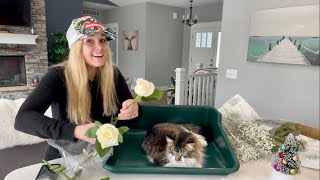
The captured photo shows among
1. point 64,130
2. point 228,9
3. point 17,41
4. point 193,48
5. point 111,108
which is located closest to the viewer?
point 228,9

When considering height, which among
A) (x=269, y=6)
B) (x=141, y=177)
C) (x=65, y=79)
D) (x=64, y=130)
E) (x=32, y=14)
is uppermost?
(x=32, y=14)

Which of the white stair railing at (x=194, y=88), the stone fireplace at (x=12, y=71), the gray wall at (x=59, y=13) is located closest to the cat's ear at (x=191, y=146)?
the white stair railing at (x=194, y=88)

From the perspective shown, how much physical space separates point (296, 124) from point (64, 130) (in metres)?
0.62

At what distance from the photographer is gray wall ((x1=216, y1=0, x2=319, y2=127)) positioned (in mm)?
405

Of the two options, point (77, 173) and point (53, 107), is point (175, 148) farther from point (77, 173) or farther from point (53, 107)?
point (53, 107)

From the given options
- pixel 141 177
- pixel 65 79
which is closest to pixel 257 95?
pixel 141 177

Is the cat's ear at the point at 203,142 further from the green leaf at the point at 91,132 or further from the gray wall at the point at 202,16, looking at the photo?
the gray wall at the point at 202,16

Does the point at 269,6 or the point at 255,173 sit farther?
the point at 255,173

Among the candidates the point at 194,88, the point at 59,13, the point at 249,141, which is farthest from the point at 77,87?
the point at 59,13

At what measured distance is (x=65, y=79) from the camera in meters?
0.91

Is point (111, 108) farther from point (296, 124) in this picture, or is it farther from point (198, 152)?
point (296, 124)

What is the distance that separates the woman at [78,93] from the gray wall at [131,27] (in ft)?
15.5

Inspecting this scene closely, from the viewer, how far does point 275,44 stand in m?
0.42

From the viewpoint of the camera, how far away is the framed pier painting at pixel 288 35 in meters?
0.38
